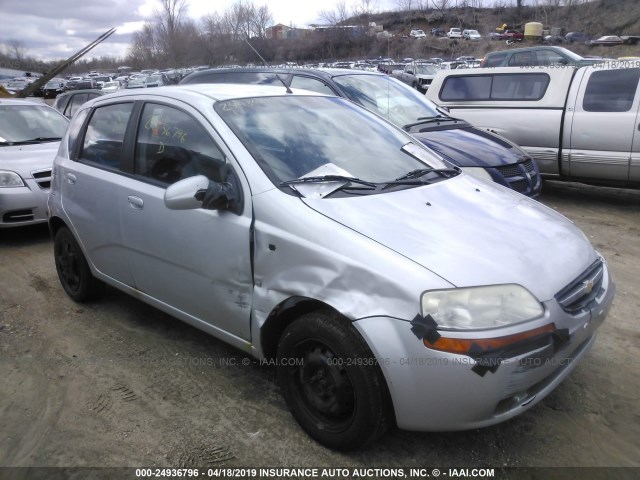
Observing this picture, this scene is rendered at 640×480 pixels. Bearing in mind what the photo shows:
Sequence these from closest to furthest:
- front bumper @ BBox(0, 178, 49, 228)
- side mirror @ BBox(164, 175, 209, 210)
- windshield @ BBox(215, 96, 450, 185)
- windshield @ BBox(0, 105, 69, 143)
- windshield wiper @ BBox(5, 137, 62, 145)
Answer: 1. side mirror @ BBox(164, 175, 209, 210)
2. windshield @ BBox(215, 96, 450, 185)
3. front bumper @ BBox(0, 178, 49, 228)
4. windshield wiper @ BBox(5, 137, 62, 145)
5. windshield @ BBox(0, 105, 69, 143)

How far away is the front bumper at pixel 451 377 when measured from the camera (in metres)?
2.20

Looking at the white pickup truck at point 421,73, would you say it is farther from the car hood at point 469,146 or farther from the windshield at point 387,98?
the car hood at point 469,146

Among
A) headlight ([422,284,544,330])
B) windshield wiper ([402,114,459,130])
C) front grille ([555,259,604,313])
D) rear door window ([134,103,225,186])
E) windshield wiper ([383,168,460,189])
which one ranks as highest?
rear door window ([134,103,225,186])

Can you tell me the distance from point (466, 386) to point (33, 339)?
3211 mm

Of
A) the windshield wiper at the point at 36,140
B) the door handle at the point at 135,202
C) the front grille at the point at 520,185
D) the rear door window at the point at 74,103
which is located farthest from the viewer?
the rear door window at the point at 74,103

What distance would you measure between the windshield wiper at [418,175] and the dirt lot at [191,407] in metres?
1.35

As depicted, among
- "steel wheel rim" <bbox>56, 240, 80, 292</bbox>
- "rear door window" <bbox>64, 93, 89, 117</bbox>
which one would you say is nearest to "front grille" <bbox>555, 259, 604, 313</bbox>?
"steel wheel rim" <bbox>56, 240, 80, 292</bbox>

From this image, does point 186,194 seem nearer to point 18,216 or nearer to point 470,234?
point 470,234

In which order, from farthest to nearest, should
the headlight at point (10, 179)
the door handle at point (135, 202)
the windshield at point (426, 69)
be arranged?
the windshield at point (426, 69) < the headlight at point (10, 179) < the door handle at point (135, 202)

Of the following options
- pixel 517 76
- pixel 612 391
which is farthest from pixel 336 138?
pixel 517 76

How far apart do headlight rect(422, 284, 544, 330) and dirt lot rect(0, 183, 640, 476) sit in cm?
80

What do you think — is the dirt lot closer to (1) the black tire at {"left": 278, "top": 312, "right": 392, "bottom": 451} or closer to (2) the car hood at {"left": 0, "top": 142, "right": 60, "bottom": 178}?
(1) the black tire at {"left": 278, "top": 312, "right": 392, "bottom": 451}

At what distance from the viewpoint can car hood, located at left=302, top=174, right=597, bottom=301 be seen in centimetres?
234

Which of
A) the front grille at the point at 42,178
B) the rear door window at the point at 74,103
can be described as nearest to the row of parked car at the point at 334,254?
the front grille at the point at 42,178
